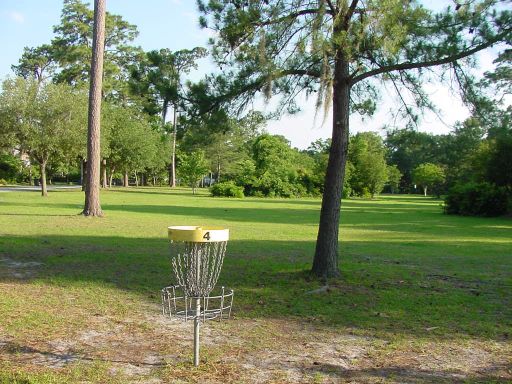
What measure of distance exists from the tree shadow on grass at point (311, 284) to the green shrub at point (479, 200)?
18.7m

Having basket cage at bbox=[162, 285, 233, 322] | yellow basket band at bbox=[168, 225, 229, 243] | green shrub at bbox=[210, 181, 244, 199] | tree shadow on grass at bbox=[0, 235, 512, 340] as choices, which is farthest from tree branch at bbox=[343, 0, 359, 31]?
green shrub at bbox=[210, 181, 244, 199]

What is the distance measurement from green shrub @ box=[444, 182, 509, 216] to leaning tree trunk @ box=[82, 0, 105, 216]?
1978 centimetres

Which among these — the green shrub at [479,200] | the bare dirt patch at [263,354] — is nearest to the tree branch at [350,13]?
the bare dirt patch at [263,354]

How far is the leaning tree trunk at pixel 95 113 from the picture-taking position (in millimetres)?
18875

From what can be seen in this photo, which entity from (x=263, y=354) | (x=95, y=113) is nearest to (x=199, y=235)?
(x=263, y=354)

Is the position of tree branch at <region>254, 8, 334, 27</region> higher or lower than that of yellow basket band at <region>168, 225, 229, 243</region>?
higher

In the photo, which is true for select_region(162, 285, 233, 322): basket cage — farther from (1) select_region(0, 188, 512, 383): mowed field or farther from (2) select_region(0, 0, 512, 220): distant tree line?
(2) select_region(0, 0, 512, 220): distant tree line

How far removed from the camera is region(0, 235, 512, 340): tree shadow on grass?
250 inches

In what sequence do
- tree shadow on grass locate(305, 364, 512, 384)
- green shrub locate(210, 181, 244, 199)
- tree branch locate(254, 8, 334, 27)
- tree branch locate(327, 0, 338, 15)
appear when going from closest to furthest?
tree shadow on grass locate(305, 364, 512, 384) < tree branch locate(327, 0, 338, 15) < tree branch locate(254, 8, 334, 27) < green shrub locate(210, 181, 244, 199)

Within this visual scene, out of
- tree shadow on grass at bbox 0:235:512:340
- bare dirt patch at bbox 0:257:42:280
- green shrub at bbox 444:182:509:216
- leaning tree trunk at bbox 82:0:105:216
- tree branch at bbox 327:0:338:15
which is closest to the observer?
tree shadow on grass at bbox 0:235:512:340

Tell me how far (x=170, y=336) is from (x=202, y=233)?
1.81 metres

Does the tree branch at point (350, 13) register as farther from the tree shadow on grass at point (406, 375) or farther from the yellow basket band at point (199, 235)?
the tree shadow on grass at point (406, 375)

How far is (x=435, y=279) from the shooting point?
916 cm

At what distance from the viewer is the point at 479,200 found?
29266 mm
